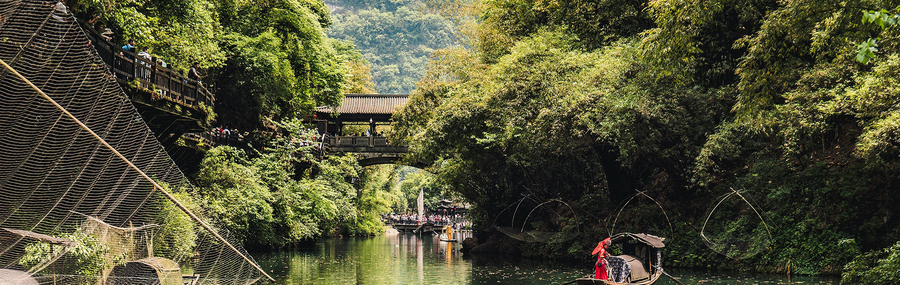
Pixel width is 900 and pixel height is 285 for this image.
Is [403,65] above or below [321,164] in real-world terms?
above

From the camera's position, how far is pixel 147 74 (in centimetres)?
1770

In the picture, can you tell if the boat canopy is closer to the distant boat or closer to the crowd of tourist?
the distant boat

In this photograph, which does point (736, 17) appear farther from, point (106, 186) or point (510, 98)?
point (106, 186)

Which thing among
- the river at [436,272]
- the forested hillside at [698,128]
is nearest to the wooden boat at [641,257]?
the river at [436,272]

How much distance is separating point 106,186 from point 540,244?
2350cm

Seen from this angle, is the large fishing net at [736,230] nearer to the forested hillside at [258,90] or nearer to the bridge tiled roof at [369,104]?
the forested hillside at [258,90]

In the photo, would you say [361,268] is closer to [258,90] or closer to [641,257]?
[641,257]

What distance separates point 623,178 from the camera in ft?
90.8

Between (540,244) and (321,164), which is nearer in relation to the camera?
(540,244)

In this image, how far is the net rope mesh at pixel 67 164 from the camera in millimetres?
8477

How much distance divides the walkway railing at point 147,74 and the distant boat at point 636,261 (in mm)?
10609

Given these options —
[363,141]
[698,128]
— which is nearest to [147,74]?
[698,128]

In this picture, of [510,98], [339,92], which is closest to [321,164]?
[339,92]

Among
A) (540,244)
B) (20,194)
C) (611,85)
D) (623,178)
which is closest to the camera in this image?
(20,194)
